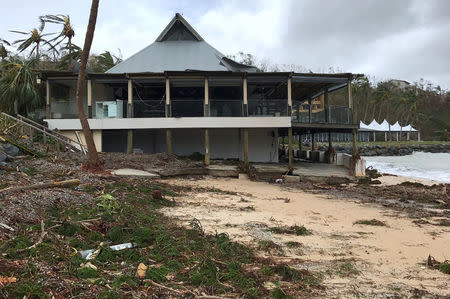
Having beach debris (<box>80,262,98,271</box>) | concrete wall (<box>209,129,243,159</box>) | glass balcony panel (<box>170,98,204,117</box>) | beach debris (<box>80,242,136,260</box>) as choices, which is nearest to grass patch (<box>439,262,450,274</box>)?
beach debris (<box>80,242,136,260</box>)

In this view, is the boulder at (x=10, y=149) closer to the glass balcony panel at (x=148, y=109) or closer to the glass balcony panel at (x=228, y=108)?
the glass balcony panel at (x=148, y=109)

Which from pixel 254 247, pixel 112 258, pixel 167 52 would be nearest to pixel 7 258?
pixel 112 258

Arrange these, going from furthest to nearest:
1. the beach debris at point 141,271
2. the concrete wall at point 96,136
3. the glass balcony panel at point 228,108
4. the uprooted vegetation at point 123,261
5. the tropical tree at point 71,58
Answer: the tropical tree at point 71,58 < the concrete wall at point 96,136 < the glass balcony panel at point 228,108 < the beach debris at point 141,271 < the uprooted vegetation at point 123,261

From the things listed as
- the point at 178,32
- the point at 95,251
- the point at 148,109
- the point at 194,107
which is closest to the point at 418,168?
the point at 194,107

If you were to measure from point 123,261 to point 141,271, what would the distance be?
61 cm

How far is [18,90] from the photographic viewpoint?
64.2ft

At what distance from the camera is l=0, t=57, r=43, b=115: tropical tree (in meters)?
19.3

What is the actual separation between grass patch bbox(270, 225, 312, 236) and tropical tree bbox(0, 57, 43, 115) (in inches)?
696

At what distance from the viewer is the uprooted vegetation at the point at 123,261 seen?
13.7ft

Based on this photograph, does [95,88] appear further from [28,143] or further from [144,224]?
[144,224]

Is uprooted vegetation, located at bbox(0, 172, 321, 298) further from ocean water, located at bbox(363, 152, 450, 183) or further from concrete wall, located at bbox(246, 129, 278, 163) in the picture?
ocean water, located at bbox(363, 152, 450, 183)

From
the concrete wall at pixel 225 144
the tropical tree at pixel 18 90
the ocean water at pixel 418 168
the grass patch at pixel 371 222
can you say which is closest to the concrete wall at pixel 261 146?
the concrete wall at pixel 225 144

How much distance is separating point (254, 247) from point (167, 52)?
20729 millimetres

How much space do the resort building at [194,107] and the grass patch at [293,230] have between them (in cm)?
1122
